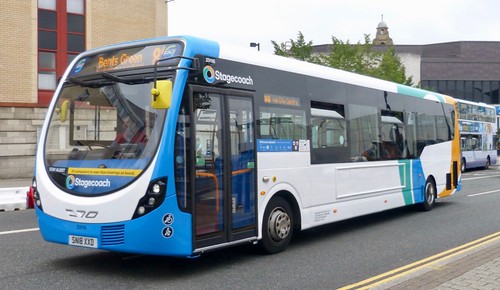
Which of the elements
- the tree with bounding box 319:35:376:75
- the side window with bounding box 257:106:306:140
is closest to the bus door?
the side window with bounding box 257:106:306:140

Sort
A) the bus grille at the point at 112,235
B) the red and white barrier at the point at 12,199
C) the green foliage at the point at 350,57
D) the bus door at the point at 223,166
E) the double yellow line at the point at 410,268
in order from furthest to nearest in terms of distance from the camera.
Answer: the green foliage at the point at 350,57 → the red and white barrier at the point at 12,199 → the bus door at the point at 223,166 → the double yellow line at the point at 410,268 → the bus grille at the point at 112,235

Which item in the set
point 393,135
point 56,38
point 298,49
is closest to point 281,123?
point 393,135

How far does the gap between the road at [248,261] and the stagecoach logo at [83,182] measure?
113 cm

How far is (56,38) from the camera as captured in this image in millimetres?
24641

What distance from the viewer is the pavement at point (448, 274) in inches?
240

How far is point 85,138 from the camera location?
7172 millimetres

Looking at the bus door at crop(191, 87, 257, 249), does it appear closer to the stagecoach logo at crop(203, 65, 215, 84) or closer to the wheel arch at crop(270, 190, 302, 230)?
the stagecoach logo at crop(203, 65, 215, 84)

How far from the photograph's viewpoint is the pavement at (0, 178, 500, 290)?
20.0 feet

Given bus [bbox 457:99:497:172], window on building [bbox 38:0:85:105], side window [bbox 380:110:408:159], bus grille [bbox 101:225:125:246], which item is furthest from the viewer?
bus [bbox 457:99:497:172]

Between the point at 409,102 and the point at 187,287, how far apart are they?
8322mm

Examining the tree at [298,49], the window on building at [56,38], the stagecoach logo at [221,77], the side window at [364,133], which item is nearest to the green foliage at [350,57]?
the tree at [298,49]

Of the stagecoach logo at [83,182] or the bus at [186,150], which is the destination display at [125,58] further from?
the stagecoach logo at [83,182]

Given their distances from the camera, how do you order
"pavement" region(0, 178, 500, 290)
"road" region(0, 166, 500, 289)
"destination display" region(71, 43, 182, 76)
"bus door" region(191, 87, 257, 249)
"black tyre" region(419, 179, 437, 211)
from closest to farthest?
"pavement" region(0, 178, 500, 290)
"road" region(0, 166, 500, 289)
"bus door" region(191, 87, 257, 249)
"destination display" region(71, 43, 182, 76)
"black tyre" region(419, 179, 437, 211)

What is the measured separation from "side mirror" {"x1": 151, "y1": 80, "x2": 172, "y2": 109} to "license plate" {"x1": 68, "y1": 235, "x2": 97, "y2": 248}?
5.80 feet
